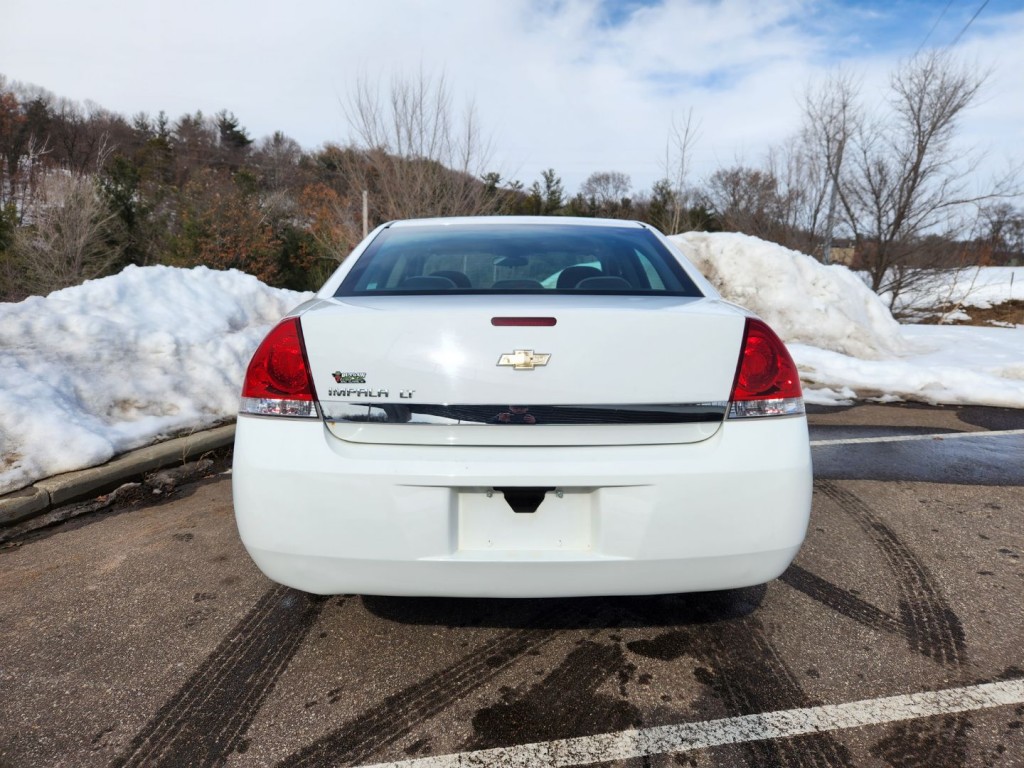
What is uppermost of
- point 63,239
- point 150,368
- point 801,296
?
point 63,239

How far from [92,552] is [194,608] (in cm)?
90

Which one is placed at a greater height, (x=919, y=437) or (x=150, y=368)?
(x=150, y=368)

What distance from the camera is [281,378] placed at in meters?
1.80

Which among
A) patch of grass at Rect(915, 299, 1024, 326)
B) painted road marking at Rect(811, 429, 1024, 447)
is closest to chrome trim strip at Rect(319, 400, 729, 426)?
painted road marking at Rect(811, 429, 1024, 447)

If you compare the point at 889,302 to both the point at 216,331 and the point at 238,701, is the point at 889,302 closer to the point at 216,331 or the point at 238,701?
the point at 216,331

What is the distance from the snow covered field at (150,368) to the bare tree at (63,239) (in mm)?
7760

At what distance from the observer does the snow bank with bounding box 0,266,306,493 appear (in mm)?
3668

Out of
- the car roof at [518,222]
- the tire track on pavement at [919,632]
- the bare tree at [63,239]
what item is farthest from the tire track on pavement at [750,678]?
the bare tree at [63,239]

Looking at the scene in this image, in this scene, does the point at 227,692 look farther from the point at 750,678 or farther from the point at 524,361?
the point at 750,678

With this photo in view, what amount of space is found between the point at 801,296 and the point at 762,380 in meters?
9.38

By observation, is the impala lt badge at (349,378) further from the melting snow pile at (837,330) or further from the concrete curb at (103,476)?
the melting snow pile at (837,330)

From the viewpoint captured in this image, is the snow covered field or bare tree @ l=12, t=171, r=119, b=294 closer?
the snow covered field

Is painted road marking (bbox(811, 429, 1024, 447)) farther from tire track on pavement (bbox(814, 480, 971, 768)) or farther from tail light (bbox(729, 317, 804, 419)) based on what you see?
tail light (bbox(729, 317, 804, 419))

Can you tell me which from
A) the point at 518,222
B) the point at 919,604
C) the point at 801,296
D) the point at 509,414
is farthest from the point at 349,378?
the point at 801,296
